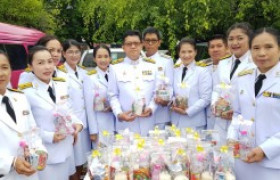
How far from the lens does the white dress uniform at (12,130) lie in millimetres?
2377

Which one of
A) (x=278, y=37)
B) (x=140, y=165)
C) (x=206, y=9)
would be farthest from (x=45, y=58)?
(x=206, y=9)

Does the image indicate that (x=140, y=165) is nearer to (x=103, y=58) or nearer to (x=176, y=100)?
(x=176, y=100)

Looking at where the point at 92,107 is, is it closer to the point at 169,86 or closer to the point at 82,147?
the point at 82,147

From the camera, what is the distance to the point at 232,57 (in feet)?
12.2

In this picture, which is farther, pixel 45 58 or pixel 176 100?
pixel 176 100

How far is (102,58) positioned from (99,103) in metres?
0.66

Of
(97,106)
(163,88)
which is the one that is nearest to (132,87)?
(163,88)

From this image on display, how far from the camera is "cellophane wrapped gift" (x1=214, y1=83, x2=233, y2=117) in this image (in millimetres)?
3123

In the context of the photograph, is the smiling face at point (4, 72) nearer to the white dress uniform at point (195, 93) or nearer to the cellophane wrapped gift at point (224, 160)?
the cellophane wrapped gift at point (224, 160)

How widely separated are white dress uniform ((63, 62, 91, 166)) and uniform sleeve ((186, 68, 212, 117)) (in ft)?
4.49

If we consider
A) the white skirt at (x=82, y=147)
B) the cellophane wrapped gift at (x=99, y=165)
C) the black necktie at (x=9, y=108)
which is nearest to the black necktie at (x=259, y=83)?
the cellophane wrapped gift at (x=99, y=165)

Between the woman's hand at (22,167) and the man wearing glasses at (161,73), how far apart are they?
1783 millimetres

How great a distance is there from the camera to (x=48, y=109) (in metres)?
2.99

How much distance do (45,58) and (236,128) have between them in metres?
1.80
